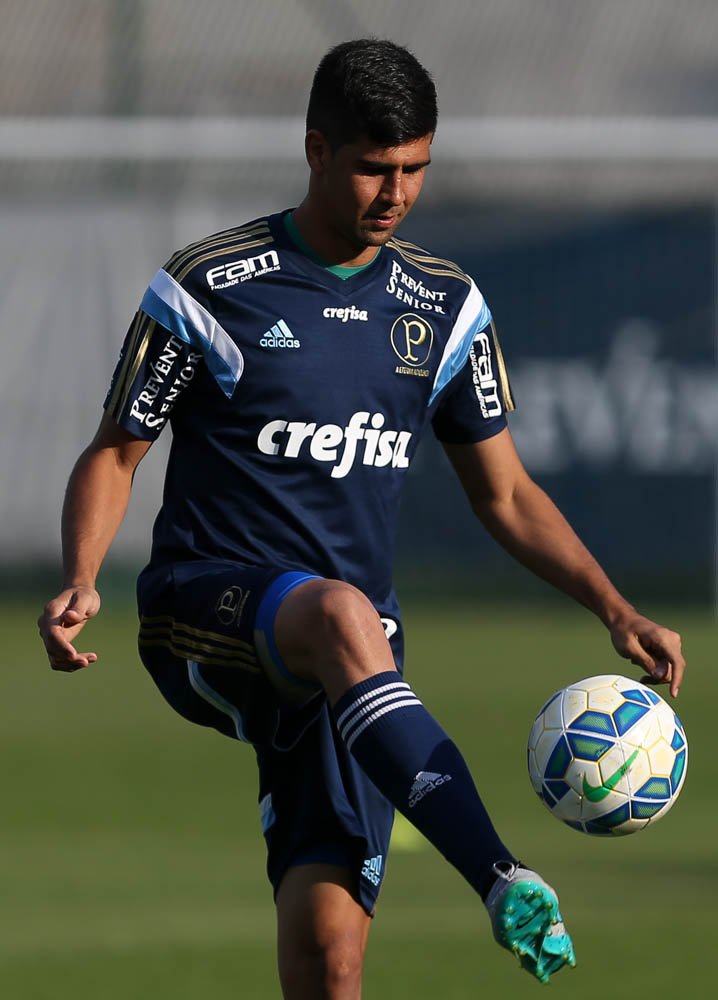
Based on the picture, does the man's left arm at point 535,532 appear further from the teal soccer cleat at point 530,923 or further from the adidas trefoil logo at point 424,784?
the teal soccer cleat at point 530,923

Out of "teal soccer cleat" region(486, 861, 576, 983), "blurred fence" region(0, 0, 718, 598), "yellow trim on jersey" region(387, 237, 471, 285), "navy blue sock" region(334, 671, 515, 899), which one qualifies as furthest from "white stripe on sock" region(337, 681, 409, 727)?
"blurred fence" region(0, 0, 718, 598)

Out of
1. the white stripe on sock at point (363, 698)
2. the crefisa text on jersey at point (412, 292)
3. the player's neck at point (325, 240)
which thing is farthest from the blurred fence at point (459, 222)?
the white stripe on sock at point (363, 698)

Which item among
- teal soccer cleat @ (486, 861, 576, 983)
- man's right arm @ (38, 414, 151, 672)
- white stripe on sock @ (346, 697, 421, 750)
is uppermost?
man's right arm @ (38, 414, 151, 672)

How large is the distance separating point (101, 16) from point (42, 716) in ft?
21.5

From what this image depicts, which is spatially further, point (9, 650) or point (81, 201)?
point (81, 201)

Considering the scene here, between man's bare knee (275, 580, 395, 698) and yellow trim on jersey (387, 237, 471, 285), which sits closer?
man's bare knee (275, 580, 395, 698)

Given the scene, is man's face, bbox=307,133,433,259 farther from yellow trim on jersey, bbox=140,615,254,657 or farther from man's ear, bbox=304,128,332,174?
yellow trim on jersey, bbox=140,615,254,657

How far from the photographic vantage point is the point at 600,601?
4324 millimetres

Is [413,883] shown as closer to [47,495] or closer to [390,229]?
[390,229]

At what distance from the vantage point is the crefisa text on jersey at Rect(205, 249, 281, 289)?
13.8 ft

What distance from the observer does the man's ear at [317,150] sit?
159 inches

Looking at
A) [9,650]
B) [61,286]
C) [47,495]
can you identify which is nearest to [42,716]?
[9,650]

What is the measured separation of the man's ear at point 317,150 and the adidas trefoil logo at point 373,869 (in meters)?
1.47

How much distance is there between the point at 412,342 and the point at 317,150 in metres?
0.50
